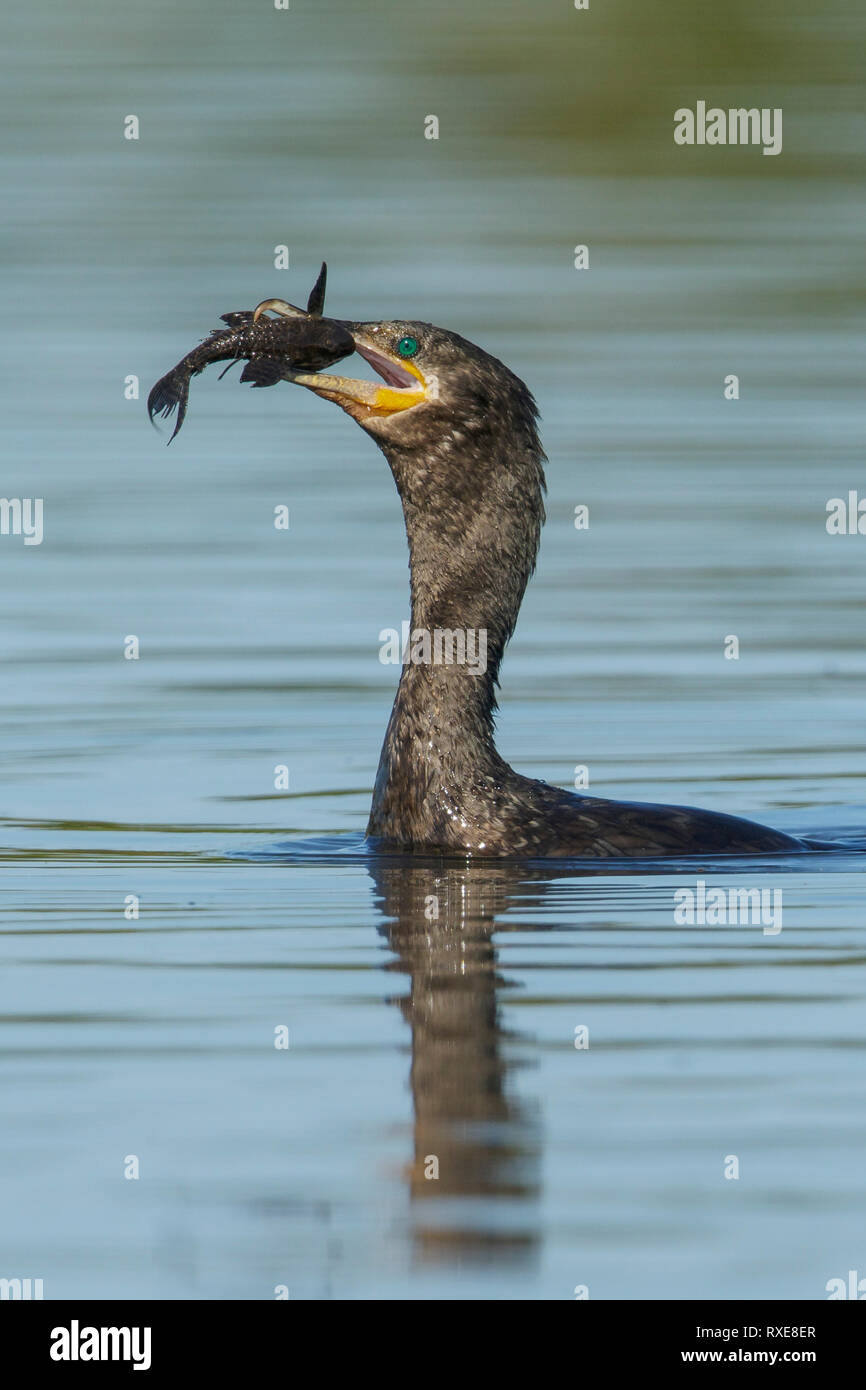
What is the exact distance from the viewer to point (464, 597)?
11320mm

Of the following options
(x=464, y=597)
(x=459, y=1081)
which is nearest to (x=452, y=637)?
(x=464, y=597)

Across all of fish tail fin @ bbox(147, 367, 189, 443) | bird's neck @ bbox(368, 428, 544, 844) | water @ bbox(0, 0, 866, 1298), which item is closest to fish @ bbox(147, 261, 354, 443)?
fish tail fin @ bbox(147, 367, 189, 443)

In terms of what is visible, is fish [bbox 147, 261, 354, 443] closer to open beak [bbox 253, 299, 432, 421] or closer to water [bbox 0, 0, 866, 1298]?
open beak [bbox 253, 299, 432, 421]

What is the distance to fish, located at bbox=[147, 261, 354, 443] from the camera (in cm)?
1068

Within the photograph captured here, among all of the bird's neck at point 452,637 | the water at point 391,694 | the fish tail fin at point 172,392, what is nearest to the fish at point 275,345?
the fish tail fin at point 172,392

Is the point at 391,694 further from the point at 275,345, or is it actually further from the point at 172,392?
the point at 275,345

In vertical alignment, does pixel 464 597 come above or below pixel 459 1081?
above

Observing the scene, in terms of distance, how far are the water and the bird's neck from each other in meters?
0.41

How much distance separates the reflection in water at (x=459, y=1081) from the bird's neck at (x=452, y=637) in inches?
42.1

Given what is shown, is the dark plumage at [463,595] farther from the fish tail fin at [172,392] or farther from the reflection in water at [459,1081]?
the reflection in water at [459,1081]

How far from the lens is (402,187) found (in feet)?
116

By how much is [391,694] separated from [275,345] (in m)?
4.20

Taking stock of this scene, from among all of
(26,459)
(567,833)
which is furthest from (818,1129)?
(26,459)

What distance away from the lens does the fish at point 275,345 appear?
10.7 metres
